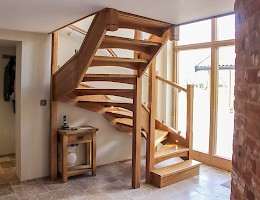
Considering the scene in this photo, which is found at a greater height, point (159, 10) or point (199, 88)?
point (159, 10)

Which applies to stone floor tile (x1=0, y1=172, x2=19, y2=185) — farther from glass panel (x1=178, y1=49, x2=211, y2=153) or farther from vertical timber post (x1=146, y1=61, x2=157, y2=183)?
glass panel (x1=178, y1=49, x2=211, y2=153)

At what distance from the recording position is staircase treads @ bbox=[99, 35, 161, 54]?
263 cm

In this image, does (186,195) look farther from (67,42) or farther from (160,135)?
(67,42)

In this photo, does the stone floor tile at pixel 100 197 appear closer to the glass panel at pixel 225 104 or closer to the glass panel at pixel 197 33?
the glass panel at pixel 225 104

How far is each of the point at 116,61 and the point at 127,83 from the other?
22.9 inches

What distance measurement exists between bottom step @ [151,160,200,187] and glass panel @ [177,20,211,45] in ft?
7.27

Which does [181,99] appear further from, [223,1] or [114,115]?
[223,1]

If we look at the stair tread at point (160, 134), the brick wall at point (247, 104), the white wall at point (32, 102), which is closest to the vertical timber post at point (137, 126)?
the stair tread at point (160, 134)

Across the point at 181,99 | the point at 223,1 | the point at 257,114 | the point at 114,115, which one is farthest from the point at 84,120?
the point at 257,114

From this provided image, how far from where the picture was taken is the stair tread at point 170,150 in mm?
4046

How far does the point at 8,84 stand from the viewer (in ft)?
15.8

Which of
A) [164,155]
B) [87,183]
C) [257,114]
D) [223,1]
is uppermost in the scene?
[223,1]

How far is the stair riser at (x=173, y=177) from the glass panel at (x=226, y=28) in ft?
7.20

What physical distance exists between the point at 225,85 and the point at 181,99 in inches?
40.4
